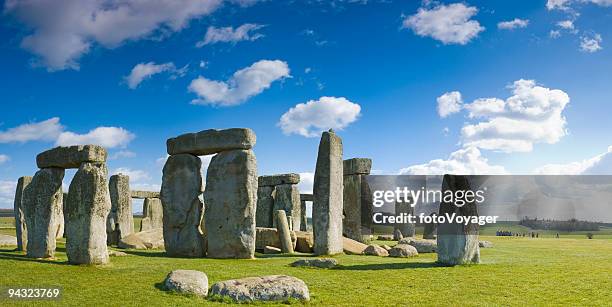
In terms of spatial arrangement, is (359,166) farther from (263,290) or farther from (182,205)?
(263,290)

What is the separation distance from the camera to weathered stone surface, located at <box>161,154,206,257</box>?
17453mm

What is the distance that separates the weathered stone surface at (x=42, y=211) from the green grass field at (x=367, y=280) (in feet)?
1.58

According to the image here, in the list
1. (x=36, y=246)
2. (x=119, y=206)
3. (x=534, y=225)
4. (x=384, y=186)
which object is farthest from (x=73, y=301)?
(x=534, y=225)

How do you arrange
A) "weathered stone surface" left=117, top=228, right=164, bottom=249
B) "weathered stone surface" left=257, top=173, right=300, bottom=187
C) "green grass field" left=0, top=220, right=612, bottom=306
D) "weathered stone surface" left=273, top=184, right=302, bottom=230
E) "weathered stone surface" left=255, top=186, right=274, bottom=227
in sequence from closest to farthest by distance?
"green grass field" left=0, top=220, right=612, bottom=306, "weathered stone surface" left=117, top=228, right=164, bottom=249, "weathered stone surface" left=273, top=184, right=302, bottom=230, "weathered stone surface" left=257, top=173, right=300, bottom=187, "weathered stone surface" left=255, top=186, right=274, bottom=227

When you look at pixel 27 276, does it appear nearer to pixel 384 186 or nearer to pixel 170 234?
pixel 170 234

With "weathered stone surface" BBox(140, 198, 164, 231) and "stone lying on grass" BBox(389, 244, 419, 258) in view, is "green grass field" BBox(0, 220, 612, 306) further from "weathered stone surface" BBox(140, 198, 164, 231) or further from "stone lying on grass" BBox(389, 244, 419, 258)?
"weathered stone surface" BBox(140, 198, 164, 231)

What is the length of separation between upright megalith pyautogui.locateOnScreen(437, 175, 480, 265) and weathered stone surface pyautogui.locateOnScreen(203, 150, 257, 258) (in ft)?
18.7

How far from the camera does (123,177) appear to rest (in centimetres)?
2498

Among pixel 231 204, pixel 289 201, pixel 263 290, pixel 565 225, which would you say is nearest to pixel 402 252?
pixel 231 204

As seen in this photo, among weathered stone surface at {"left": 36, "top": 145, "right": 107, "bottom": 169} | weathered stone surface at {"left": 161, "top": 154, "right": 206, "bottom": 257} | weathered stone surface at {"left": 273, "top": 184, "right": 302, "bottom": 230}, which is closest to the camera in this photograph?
weathered stone surface at {"left": 36, "top": 145, "right": 107, "bottom": 169}

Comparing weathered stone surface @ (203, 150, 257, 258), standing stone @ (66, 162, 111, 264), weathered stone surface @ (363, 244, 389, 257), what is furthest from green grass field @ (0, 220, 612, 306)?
weathered stone surface @ (363, 244, 389, 257)

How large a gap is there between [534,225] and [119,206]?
29.2 meters

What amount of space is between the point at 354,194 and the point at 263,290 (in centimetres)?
1562

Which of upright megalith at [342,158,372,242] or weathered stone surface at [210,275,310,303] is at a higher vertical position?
upright megalith at [342,158,372,242]
